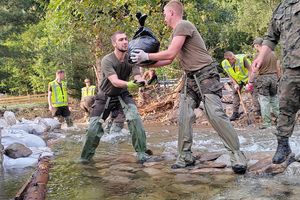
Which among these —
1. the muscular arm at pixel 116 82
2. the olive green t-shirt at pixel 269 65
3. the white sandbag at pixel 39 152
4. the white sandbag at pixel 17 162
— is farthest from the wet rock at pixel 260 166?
the olive green t-shirt at pixel 269 65

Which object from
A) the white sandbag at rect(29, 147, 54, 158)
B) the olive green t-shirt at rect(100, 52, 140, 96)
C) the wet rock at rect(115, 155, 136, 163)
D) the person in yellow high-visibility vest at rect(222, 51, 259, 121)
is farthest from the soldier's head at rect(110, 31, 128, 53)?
the person in yellow high-visibility vest at rect(222, 51, 259, 121)

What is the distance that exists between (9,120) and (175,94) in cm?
541

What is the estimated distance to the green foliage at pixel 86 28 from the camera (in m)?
12.2

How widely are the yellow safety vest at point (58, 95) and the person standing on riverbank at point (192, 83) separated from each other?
7474mm

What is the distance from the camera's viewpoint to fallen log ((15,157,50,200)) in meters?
3.70

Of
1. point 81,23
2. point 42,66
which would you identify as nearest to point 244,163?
point 81,23

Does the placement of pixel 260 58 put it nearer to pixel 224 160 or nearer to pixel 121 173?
pixel 224 160

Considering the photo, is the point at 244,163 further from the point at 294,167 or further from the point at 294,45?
the point at 294,45

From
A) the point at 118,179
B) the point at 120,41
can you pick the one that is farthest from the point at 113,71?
the point at 118,179

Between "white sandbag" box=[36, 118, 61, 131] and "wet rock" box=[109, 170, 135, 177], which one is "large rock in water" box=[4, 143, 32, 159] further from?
"white sandbag" box=[36, 118, 61, 131]

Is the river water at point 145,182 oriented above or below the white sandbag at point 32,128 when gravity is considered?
above

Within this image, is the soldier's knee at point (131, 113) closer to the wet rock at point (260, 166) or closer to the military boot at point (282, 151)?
the wet rock at point (260, 166)

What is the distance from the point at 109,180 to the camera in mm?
5059

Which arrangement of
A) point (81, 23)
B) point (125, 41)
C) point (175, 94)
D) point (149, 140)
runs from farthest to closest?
point (175, 94) → point (81, 23) → point (149, 140) → point (125, 41)
